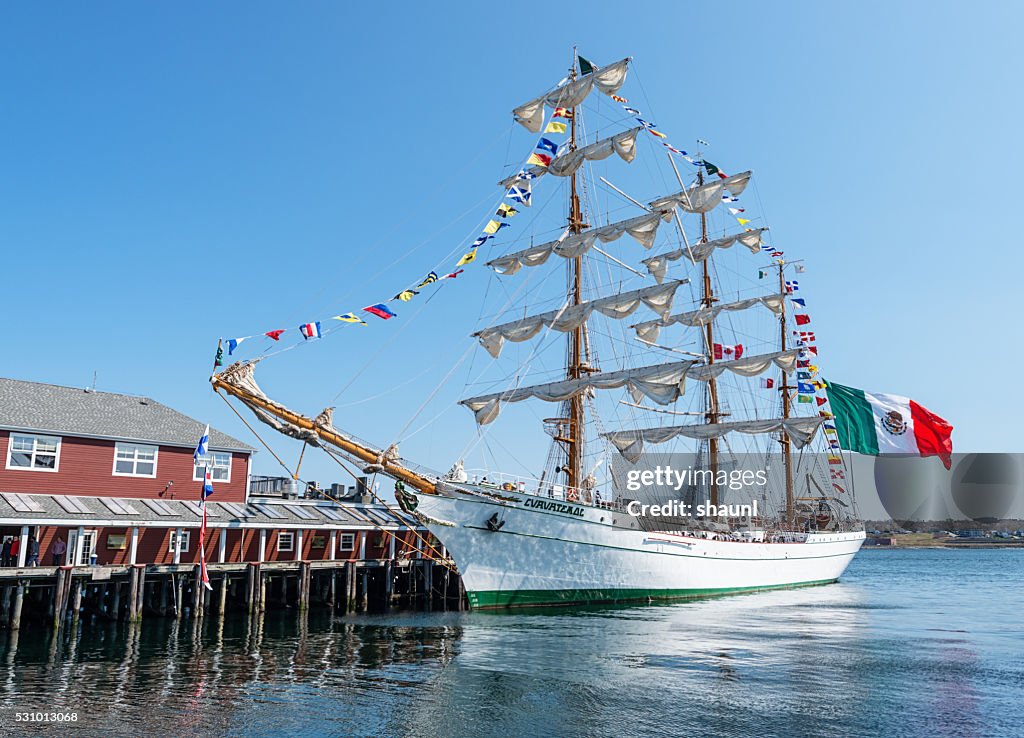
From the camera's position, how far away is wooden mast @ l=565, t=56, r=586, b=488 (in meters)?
35.2

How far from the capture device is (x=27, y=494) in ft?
88.6

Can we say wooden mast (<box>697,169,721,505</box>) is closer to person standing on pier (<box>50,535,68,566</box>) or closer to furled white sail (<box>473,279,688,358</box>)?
furled white sail (<box>473,279,688,358</box>)

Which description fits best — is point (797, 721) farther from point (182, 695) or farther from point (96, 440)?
point (96, 440)

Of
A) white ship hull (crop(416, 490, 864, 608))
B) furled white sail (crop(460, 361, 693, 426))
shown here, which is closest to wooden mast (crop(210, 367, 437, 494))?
white ship hull (crop(416, 490, 864, 608))

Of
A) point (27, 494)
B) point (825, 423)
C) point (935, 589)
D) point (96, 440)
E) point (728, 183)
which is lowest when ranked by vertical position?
point (935, 589)

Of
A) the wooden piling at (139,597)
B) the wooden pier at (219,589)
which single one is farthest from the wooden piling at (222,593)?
the wooden piling at (139,597)

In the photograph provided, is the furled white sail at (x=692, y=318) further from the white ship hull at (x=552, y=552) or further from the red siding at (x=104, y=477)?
the red siding at (x=104, y=477)

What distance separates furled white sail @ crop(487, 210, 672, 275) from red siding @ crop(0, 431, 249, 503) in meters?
15.8

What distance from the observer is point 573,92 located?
3800 cm

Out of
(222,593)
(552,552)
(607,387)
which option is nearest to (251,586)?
(222,593)

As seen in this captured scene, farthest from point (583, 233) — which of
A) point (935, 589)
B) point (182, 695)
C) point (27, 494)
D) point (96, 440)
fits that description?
point (935, 589)

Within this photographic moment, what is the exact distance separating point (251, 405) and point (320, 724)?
15017 millimetres

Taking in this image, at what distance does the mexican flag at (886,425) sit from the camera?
135 feet

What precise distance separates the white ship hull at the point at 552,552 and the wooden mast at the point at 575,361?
3733 millimetres
